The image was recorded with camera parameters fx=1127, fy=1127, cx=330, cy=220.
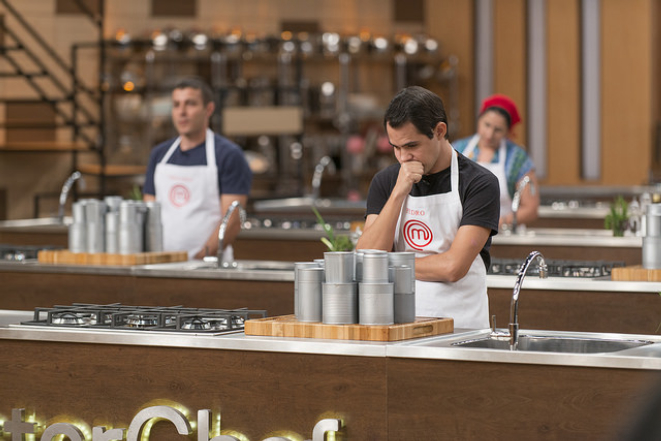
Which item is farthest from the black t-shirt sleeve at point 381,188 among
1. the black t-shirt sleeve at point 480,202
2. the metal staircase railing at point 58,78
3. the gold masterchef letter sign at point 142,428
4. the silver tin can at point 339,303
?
the metal staircase railing at point 58,78

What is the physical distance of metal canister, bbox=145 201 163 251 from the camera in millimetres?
4934

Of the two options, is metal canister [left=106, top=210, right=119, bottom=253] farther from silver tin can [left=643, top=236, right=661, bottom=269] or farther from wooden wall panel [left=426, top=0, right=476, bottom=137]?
wooden wall panel [left=426, top=0, right=476, bottom=137]

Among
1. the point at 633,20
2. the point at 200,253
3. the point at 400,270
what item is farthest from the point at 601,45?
the point at 400,270

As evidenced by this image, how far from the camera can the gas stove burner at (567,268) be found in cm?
445

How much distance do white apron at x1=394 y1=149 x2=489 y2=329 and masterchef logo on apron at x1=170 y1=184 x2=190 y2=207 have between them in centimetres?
210

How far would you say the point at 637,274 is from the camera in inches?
165

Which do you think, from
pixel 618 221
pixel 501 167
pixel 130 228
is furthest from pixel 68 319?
pixel 618 221

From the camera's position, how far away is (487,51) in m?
12.4

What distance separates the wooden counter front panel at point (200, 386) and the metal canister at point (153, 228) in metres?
1.80

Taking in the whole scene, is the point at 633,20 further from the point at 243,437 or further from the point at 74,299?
the point at 243,437

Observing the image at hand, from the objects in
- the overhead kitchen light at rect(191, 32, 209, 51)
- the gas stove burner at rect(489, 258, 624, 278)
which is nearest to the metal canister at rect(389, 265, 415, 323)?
the gas stove burner at rect(489, 258, 624, 278)

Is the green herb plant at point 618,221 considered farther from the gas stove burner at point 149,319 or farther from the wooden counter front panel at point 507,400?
the wooden counter front panel at point 507,400

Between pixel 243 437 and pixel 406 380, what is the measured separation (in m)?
0.46

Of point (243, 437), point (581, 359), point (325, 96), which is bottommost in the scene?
point (243, 437)
